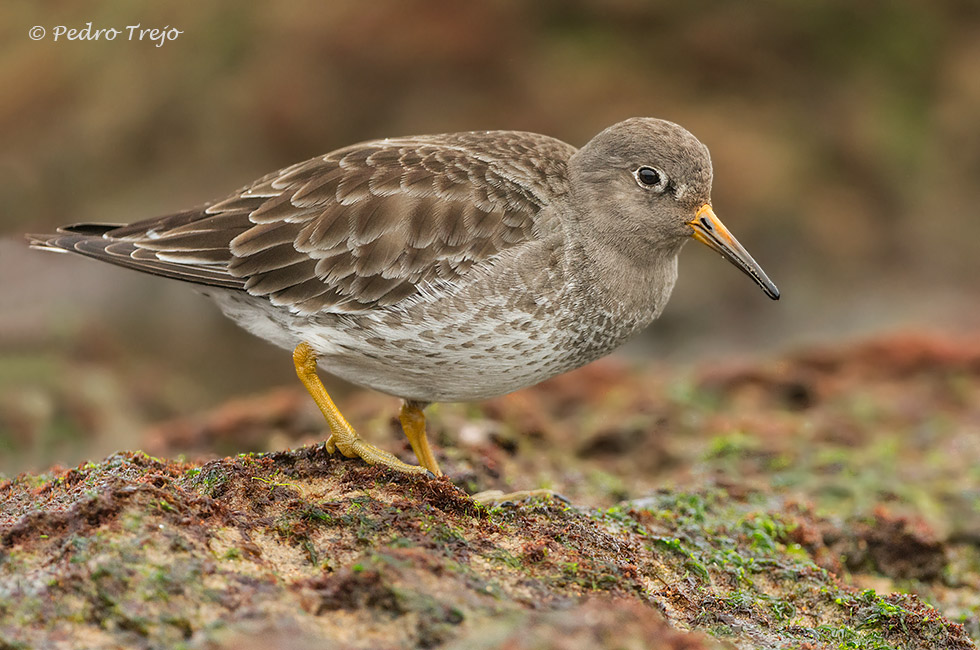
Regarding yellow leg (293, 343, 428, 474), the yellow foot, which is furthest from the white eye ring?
yellow leg (293, 343, 428, 474)

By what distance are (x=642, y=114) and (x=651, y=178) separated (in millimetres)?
8364

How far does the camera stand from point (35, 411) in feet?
34.6

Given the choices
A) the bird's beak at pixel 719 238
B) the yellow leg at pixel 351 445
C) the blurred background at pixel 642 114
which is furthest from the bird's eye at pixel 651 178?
the blurred background at pixel 642 114

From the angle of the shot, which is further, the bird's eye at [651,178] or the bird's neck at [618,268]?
the bird's eye at [651,178]

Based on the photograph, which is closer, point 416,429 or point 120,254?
point 120,254

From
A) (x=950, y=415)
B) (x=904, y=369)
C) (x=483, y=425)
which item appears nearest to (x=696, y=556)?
(x=483, y=425)

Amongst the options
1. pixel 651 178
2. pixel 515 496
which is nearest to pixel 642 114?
pixel 651 178

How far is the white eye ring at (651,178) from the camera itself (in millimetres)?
6691

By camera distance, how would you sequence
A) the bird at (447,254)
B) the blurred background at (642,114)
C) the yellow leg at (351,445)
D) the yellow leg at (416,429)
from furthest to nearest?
the blurred background at (642,114) → the yellow leg at (416,429) → the bird at (447,254) → the yellow leg at (351,445)

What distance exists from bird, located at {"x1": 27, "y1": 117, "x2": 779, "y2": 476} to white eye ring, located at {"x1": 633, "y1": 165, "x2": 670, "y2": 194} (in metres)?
0.01

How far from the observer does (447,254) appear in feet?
20.7

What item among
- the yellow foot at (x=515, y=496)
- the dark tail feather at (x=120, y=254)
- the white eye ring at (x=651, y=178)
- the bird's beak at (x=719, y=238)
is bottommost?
the yellow foot at (x=515, y=496)

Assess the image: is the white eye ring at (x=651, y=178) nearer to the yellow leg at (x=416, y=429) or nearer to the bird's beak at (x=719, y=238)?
the bird's beak at (x=719, y=238)

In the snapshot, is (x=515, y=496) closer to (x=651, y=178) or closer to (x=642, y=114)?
(x=651, y=178)
